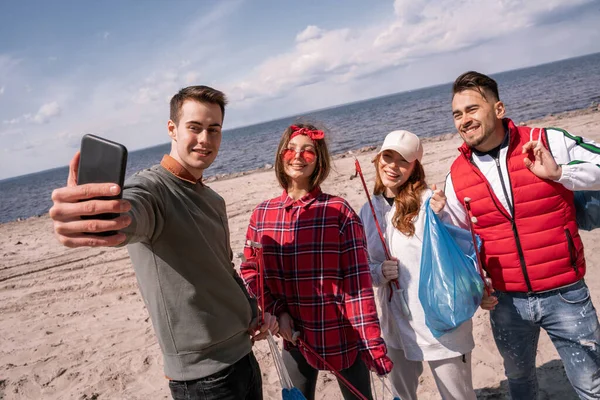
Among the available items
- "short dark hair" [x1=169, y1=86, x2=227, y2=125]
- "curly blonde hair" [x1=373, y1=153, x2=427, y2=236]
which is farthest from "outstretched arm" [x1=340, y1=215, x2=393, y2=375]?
"short dark hair" [x1=169, y1=86, x2=227, y2=125]

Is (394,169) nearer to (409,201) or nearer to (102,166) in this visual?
(409,201)

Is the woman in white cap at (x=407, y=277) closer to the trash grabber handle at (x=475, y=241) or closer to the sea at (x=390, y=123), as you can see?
the trash grabber handle at (x=475, y=241)

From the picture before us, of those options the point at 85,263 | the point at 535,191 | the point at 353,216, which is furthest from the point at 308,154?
the point at 85,263

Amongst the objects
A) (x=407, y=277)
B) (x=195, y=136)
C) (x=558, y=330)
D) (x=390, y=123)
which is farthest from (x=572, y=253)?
(x=390, y=123)

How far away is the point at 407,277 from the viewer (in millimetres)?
2588

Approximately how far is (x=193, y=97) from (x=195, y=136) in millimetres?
221

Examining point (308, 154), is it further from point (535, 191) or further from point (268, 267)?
point (535, 191)

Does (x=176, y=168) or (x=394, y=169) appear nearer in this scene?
(x=176, y=168)

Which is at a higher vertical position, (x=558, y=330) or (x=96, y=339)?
(x=558, y=330)

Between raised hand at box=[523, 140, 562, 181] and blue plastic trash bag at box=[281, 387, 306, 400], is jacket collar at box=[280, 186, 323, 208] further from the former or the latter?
raised hand at box=[523, 140, 562, 181]

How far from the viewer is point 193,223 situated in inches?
70.1

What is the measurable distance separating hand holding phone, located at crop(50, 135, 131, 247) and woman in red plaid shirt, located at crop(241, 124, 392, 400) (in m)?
1.48

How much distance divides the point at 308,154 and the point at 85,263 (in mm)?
7720

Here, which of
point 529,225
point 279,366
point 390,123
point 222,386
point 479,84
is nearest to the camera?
point 222,386
